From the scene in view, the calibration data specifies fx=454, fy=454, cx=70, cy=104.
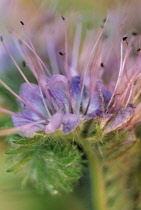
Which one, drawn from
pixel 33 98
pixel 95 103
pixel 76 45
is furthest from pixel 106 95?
pixel 76 45

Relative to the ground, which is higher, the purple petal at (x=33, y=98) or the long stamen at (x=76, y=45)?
the long stamen at (x=76, y=45)

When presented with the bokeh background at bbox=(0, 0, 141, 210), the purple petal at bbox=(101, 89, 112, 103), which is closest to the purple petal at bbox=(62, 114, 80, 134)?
the purple petal at bbox=(101, 89, 112, 103)

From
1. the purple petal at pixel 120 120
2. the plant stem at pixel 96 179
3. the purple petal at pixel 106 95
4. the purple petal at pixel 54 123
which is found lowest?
the plant stem at pixel 96 179

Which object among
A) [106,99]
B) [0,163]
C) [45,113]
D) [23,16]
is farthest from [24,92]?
[23,16]

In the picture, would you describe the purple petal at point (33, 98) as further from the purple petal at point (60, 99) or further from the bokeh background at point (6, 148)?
the bokeh background at point (6, 148)

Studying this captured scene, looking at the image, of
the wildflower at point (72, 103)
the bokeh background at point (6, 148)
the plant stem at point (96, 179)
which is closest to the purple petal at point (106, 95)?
the wildflower at point (72, 103)

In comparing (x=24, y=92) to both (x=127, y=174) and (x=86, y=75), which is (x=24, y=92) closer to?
(x=86, y=75)

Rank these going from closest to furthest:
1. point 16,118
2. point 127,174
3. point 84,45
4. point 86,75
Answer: point 16,118 → point 86,75 → point 127,174 → point 84,45
